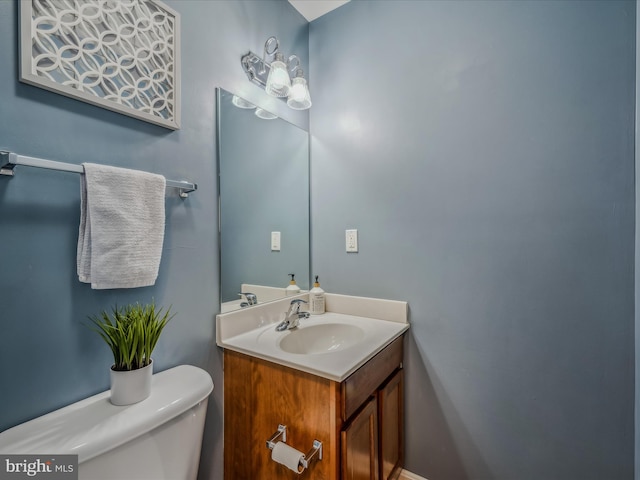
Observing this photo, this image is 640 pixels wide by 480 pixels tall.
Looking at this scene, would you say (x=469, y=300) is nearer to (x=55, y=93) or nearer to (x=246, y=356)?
(x=246, y=356)

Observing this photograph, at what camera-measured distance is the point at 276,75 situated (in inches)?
52.7

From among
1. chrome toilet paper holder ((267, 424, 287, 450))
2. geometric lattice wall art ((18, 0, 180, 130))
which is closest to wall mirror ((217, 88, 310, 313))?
geometric lattice wall art ((18, 0, 180, 130))

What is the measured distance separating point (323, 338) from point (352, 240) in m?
0.51

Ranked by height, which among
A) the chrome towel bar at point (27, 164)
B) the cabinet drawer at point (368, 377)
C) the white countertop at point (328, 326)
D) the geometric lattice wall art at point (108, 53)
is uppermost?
the geometric lattice wall art at point (108, 53)

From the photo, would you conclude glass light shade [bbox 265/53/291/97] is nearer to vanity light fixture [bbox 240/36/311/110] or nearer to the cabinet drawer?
vanity light fixture [bbox 240/36/311/110]

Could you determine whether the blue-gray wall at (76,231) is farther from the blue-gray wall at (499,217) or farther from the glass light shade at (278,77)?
the blue-gray wall at (499,217)

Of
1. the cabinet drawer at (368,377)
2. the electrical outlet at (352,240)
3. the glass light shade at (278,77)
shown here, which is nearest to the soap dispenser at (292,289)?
the electrical outlet at (352,240)

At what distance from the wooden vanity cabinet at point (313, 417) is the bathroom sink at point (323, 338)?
0.20 m

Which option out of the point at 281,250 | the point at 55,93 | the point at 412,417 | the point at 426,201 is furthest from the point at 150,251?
the point at 412,417

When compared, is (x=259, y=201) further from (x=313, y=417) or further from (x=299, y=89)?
(x=313, y=417)

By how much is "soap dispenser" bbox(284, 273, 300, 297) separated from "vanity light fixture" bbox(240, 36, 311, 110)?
2.96 feet

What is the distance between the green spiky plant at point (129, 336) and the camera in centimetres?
77

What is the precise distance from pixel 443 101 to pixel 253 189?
0.95m

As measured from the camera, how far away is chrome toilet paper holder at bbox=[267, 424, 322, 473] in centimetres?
87
